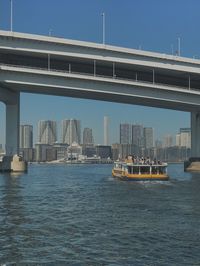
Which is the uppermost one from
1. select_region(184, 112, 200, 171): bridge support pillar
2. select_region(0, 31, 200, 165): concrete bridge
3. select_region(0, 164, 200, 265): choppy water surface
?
select_region(0, 31, 200, 165): concrete bridge

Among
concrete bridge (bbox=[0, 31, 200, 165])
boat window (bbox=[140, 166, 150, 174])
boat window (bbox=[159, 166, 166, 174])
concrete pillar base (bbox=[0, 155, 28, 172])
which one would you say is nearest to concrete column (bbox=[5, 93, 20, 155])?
concrete bridge (bbox=[0, 31, 200, 165])

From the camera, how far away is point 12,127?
3745 inches

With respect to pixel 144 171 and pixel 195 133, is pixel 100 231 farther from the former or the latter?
pixel 195 133

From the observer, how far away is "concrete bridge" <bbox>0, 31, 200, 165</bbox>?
83.9 m

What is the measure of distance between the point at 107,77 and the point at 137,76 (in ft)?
25.3

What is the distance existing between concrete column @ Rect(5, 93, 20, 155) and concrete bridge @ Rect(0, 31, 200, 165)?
181 millimetres

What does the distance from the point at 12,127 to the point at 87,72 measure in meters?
17.2

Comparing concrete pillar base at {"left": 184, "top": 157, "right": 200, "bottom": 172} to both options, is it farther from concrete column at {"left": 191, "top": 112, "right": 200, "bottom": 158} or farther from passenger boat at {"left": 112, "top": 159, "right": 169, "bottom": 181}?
passenger boat at {"left": 112, "top": 159, "right": 169, "bottom": 181}

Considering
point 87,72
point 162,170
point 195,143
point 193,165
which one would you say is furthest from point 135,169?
point 195,143

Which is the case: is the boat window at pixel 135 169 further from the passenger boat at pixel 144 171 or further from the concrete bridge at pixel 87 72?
the concrete bridge at pixel 87 72

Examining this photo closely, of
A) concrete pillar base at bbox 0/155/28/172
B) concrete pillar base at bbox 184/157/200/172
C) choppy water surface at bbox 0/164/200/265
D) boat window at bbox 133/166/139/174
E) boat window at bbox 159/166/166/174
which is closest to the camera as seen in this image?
choppy water surface at bbox 0/164/200/265

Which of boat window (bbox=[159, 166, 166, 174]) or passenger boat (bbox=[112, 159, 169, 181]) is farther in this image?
boat window (bbox=[159, 166, 166, 174])

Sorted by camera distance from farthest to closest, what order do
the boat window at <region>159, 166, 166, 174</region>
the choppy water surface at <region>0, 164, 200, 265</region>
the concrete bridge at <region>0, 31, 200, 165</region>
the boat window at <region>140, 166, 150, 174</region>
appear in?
the concrete bridge at <region>0, 31, 200, 165</region>, the boat window at <region>159, 166, 166, 174</region>, the boat window at <region>140, 166, 150, 174</region>, the choppy water surface at <region>0, 164, 200, 265</region>

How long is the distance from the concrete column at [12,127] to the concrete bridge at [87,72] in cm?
18
